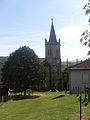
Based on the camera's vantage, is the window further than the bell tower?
No

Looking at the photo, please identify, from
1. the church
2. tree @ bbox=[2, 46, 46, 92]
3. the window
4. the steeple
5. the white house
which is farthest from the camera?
the steeple

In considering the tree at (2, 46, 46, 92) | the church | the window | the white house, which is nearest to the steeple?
the church

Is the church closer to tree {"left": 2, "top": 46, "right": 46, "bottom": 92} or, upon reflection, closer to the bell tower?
the bell tower

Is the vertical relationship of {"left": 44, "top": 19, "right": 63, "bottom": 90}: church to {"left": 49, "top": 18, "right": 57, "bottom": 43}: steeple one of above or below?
below

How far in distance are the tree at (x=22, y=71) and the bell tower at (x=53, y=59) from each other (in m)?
43.3

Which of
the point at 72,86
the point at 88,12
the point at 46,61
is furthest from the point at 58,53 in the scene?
the point at 88,12

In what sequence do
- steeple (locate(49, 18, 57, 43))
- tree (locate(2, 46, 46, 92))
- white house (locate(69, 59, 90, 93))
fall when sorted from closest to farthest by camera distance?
white house (locate(69, 59, 90, 93)) < tree (locate(2, 46, 46, 92)) < steeple (locate(49, 18, 57, 43))

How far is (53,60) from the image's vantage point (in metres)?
112

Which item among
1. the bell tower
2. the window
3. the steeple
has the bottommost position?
the window

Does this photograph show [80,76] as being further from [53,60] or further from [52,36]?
[52,36]

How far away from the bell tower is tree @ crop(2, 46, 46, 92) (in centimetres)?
4331

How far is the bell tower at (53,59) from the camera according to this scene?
360 feet

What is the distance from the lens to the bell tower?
110 metres

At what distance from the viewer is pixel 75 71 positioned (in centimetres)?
5156
